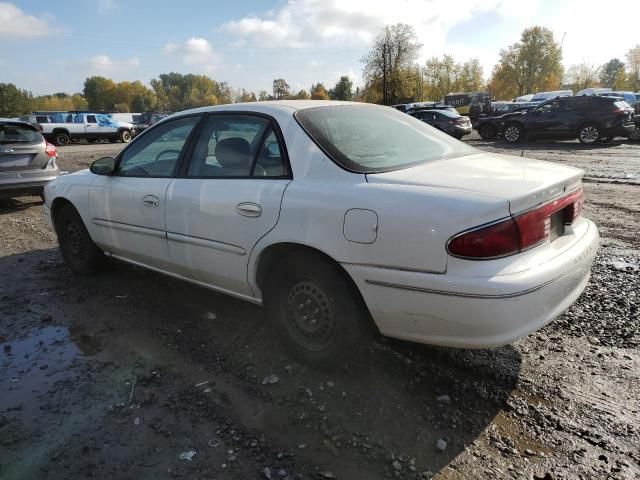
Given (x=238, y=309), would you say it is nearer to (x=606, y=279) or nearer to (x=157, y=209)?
(x=157, y=209)

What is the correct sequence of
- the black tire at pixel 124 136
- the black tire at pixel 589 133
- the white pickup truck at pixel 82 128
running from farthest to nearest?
1. the black tire at pixel 124 136
2. the white pickup truck at pixel 82 128
3. the black tire at pixel 589 133

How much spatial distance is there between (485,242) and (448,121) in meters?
19.2

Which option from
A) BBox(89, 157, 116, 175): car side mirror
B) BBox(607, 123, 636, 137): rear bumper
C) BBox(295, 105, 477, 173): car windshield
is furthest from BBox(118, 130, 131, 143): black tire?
BBox(295, 105, 477, 173): car windshield

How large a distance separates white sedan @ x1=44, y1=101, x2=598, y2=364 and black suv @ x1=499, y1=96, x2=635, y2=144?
15180 millimetres

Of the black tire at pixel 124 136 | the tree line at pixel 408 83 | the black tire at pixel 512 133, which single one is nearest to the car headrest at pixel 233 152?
the black tire at pixel 512 133

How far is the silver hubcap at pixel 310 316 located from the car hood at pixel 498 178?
2.50 ft

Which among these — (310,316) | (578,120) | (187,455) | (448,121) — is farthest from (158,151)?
(448,121)

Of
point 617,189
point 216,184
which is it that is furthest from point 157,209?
point 617,189

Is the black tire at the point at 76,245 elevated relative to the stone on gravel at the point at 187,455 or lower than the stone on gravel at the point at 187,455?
elevated

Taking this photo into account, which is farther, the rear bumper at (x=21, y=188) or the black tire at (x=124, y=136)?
the black tire at (x=124, y=136)

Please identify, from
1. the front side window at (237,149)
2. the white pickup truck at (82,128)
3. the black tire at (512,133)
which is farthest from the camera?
the white pickup truck at (82,128)

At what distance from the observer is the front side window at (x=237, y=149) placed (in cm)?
300

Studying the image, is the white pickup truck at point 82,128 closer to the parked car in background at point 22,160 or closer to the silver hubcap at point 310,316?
the parked car in background at point 22,160

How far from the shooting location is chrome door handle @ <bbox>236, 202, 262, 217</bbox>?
288cm
